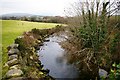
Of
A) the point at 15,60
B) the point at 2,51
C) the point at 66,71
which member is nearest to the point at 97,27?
the point at 66,71

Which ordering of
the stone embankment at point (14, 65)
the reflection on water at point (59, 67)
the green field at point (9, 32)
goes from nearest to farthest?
1. the stone embankment at point (14, 65)
2. the reflection on water at point (59, 67)
3. the green field at point (9, 32)

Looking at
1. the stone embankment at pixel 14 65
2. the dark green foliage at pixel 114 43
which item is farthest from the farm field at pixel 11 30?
the dark green foliage at pixel 114 43

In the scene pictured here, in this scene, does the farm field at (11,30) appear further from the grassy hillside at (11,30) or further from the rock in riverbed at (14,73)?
the rock in riverbed at (14,73)

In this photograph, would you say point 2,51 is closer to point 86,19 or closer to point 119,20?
point 86,19

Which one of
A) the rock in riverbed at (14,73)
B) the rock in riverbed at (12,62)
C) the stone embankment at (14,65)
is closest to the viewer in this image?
the rock in riverbed at (14,73)

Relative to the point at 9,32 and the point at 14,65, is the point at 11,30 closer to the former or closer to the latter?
the point at 9,32

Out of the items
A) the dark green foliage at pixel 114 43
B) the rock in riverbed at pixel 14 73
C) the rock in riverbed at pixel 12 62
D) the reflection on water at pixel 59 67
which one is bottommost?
the reflection on water at pixel 59 67

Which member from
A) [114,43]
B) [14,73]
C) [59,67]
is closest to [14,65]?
[14,73]

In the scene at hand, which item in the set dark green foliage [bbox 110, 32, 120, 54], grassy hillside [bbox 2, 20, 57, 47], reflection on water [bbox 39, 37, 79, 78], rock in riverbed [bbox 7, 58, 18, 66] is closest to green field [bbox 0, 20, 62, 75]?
grassy hillside [bbox 2, 20, 57, 47]

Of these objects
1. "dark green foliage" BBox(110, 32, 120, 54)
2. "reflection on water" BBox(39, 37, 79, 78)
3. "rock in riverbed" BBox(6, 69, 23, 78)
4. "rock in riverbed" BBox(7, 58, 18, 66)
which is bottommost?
"reflection on water" BBox(39, 37, 79, 78)

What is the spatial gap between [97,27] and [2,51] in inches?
254

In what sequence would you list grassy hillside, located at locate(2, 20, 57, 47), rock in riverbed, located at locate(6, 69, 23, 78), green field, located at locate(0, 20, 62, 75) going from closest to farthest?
rock in riverbed, located at locate(6, 69, 23, 78) < green field, located at locate(0, 20, 62, 75) < grassy hillside, located at locate(2, 20, 57, 47)

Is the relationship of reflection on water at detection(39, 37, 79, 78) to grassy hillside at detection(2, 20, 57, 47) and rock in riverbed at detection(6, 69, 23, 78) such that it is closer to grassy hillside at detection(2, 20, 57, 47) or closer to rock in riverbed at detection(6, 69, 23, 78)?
rock in riverbed at detection(6, 69, 23, 78)

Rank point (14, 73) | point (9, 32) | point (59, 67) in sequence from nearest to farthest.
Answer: point (14, 73)
point (59, 67)
point (9, 32)
